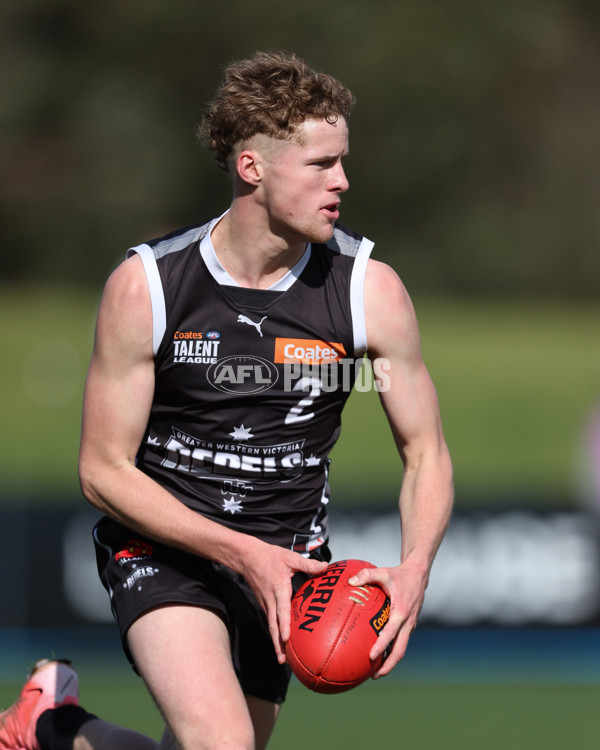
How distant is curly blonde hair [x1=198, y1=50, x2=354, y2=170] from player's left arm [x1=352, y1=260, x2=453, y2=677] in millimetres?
569

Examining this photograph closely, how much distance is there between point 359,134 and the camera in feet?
99.8

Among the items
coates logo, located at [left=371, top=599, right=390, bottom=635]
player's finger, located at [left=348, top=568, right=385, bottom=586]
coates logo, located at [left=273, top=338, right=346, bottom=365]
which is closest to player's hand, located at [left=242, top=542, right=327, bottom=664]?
player's finger, located at [left=348, top=568, right=385, bottom=586]

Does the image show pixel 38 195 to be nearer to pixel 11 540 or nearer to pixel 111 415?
pixel 11 540

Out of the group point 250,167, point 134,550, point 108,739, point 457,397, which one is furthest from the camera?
point 457,397

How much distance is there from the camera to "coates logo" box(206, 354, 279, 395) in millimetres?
4051

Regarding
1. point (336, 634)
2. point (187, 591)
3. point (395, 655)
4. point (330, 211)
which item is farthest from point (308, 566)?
point (330, 211)

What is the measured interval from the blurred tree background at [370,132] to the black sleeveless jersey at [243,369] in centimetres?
2305

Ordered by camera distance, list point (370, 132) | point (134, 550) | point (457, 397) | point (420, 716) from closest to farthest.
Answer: point (134, 550) → point (420, 716) → point (457, 397) → point (370, 132)

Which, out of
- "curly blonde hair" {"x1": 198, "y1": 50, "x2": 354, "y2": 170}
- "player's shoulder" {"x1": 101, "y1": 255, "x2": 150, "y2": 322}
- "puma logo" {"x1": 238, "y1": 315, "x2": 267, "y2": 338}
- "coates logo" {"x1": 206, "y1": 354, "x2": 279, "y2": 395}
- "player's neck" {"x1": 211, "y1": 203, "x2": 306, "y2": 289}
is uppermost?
"curly blonde hair" {"x1": 198, "y1": 50, "x2": 354, "y2": 170}

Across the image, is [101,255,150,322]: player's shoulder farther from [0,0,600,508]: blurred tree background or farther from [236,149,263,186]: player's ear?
[0,0,600,508]: blurred tree background

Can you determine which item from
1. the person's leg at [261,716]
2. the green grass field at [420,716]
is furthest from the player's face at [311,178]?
the green grass field at [420,716]

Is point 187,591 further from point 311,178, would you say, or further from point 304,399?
point 311,178

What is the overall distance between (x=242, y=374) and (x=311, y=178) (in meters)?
0.71

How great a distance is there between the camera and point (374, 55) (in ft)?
101
